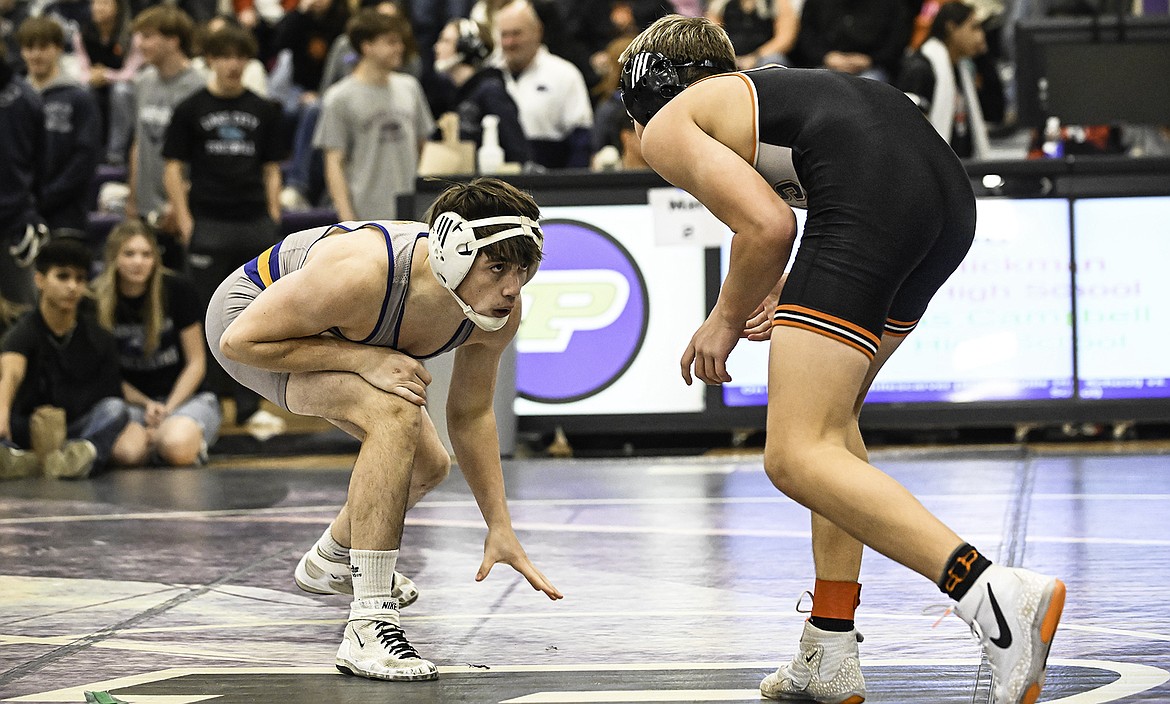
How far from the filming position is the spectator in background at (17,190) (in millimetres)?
9141

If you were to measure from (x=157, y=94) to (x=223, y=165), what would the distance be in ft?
4.17

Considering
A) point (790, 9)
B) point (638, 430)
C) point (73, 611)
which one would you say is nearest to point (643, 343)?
point (638, 430)

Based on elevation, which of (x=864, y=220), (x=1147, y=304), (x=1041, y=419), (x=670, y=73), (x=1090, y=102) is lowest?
(x=1041, y=419)

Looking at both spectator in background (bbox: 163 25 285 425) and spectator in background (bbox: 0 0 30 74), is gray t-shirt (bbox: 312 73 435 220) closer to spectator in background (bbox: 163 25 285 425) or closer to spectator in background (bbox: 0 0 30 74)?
spectator in background (bbox: 163 25 285 425)

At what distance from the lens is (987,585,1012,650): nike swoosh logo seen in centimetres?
299

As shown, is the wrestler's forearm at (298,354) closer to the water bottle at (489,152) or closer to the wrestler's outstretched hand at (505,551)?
the wrestler's outstretched hand at (505,551)

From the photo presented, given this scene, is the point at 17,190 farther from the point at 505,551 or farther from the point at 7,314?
the point at 505,551

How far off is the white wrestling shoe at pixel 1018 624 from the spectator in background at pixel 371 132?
21.3ft

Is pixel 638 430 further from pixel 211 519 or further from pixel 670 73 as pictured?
pixel 670 73

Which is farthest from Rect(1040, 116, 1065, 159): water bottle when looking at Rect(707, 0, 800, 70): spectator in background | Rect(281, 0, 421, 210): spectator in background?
Rect(281, 0, 421, 210): spectator in background

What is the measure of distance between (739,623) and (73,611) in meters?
1.82

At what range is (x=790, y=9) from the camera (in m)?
10.7

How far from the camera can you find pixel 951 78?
9.25 m

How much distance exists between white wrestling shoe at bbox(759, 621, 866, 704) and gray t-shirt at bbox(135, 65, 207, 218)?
7420mm
